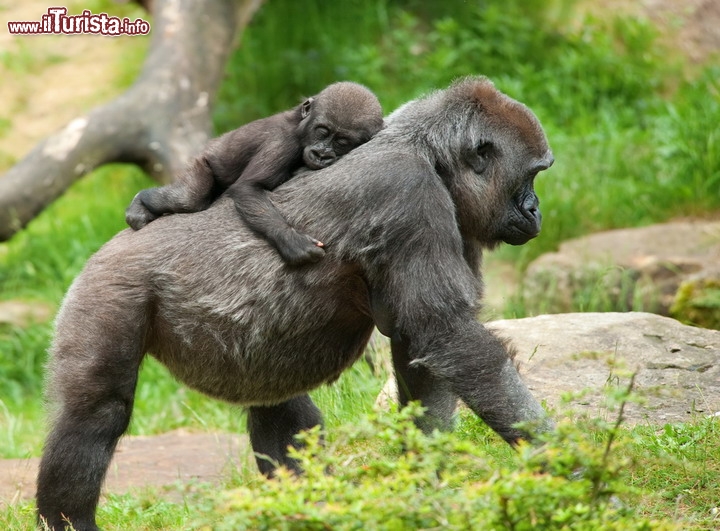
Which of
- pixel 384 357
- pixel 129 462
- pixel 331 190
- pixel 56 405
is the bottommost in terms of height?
pixel 129 462

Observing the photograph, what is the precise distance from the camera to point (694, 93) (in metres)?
9.27

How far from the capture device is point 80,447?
384 centimetres

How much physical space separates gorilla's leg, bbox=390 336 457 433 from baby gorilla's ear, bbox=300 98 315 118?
3.43 ft

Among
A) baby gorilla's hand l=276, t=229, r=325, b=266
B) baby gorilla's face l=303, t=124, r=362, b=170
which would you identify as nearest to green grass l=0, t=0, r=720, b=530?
baby gorilla's hand l=276, t=229, r=325, b=266

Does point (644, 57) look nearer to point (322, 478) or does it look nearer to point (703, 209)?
point (703, 209)

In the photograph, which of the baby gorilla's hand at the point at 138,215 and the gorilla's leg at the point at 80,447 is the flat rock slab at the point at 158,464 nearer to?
the gorilla's leg at the point at 80,447

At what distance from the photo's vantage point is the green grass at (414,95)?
6.29m

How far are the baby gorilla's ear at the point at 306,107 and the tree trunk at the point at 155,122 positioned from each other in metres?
3.30

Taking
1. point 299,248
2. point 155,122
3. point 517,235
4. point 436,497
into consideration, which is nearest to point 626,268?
point 517,235

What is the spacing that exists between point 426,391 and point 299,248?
89 cm

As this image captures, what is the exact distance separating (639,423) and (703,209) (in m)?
4.35

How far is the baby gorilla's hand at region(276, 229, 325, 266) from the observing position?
3.84m

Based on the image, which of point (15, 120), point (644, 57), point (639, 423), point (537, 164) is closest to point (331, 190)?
point (537, 164)

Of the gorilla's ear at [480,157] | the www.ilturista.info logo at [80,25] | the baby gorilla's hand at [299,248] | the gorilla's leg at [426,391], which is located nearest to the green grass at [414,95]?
the gorilla's leg at [426,391]
